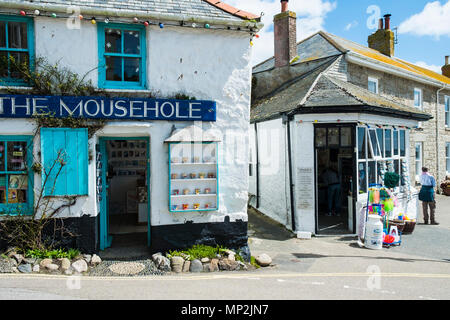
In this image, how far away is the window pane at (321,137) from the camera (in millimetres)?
9133

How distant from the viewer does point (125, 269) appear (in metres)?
6.30

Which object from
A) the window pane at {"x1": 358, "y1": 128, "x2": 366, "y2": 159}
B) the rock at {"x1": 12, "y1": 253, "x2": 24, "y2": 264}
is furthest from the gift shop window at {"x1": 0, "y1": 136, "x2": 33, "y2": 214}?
A: the window pane at {"x1": 358, "y1": 128, "x2": 366, "y2": 159}

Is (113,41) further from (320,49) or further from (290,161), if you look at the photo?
(320,49)

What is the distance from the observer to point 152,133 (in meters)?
6.77

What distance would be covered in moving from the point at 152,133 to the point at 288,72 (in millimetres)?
8698

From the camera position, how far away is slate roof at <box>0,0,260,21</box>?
6.53 metres

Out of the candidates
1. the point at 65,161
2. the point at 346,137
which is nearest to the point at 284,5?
the point at 346,137

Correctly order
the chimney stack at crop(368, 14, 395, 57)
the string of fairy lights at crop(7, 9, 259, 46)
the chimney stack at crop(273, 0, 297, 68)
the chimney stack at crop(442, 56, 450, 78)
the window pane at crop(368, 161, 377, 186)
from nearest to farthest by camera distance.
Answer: the string of fairy lights at crop(7, 9, 259, 46)
the window pane at crop(368, 161, 377, 186)
the chimney stack at crop(273, 0, 297, 68)
the chimney stack at crop(368, 14, 395, 57)
the chimney stack at crop(442, 56, 450, 78)

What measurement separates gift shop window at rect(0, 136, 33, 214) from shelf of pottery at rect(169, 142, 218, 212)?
275cm

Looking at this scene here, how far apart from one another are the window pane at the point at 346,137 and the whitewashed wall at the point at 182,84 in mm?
3400

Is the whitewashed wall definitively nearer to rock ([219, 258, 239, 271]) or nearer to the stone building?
rock ([219, 258, 239, 271])

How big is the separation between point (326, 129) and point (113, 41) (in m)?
5.88
